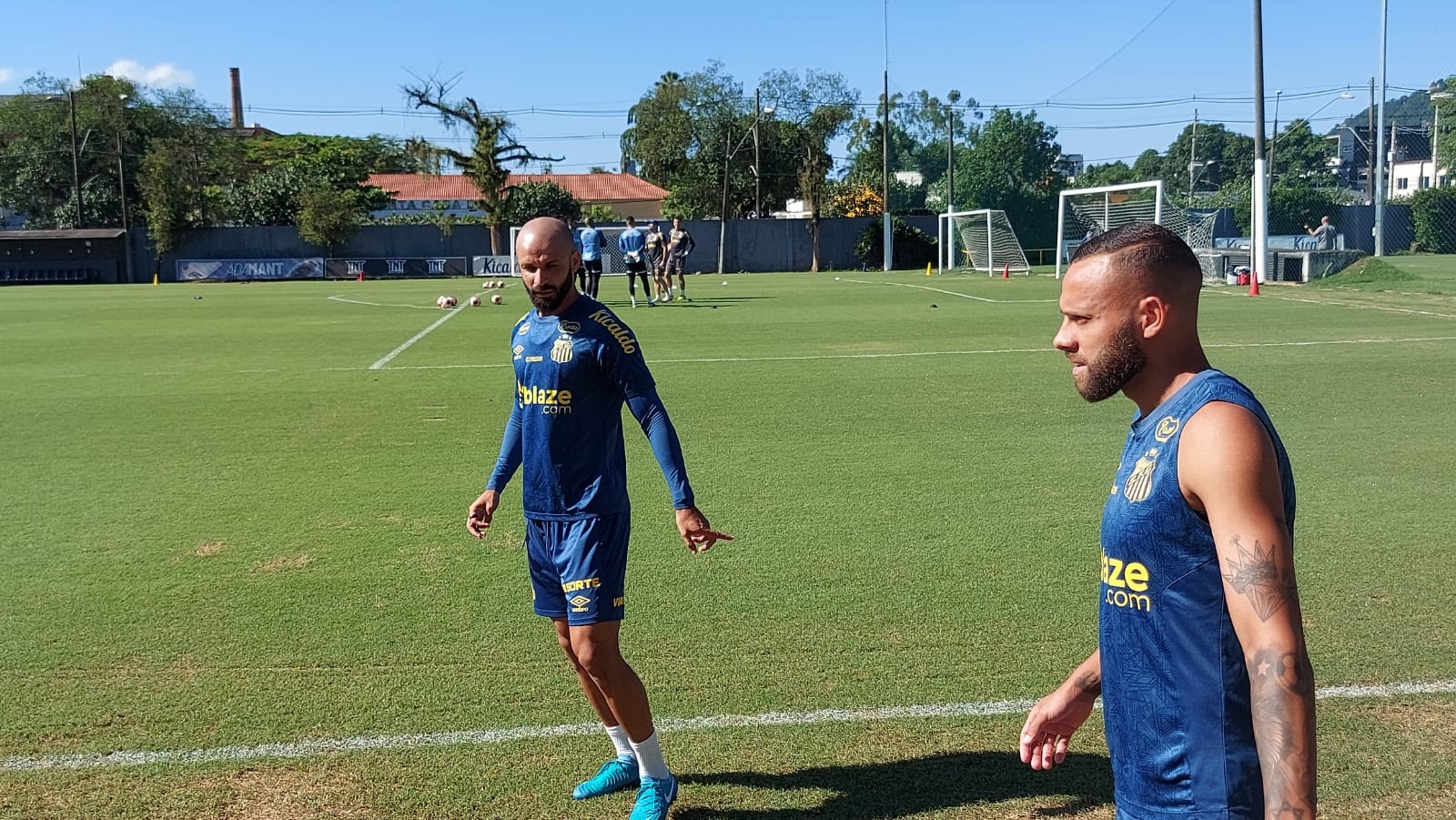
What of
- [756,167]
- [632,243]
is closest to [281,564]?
[632,243]

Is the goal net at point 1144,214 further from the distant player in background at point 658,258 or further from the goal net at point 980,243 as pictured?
the distant player in background at point 658,258

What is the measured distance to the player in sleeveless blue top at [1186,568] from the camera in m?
1.97

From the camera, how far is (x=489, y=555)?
270 inches

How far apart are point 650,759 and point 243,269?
1925 inches

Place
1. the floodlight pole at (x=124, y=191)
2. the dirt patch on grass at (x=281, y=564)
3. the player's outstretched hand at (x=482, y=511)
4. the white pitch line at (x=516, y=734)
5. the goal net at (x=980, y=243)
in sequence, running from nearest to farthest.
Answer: the white pitch line at (x=516, y=734), the player's outstretched hand at (x=482, y=511), the dirt patch on grass at (x=281, y=564), the goal net at (x=980, y=243), the floodlight pole at (x=124, y=191)

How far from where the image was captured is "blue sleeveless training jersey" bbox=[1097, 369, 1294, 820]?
2.10 m

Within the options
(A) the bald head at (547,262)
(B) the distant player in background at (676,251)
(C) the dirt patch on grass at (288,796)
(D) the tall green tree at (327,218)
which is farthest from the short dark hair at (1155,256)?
(D) the tall green tree at (327,218)

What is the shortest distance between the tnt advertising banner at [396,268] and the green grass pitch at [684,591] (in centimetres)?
3518

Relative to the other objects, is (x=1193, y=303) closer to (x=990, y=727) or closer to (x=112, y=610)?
(x=990, y=727)

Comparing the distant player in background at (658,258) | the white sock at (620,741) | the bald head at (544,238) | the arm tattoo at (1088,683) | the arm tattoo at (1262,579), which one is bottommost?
the white sock at (620,741)

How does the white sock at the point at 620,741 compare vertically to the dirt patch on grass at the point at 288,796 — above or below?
above

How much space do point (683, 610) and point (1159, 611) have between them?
384 cm

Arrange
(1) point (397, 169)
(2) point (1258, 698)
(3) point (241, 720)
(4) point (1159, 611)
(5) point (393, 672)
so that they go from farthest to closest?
(1) point (397, 169) → (5) point (393, 672) → (3) point (241, 720) → (4) point (1159, 611) → (2) point (1258, 698)

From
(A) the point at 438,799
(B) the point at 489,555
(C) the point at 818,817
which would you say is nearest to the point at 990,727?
(C) the point at 818,817
